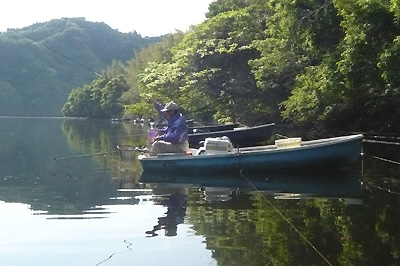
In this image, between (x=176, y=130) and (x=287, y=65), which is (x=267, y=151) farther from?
(x=287, y=65)

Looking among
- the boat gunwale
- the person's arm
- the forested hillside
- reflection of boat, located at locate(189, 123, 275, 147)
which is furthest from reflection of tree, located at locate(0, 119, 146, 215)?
the forested hillside

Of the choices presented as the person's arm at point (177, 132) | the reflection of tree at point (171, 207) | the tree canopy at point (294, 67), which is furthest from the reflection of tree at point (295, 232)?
the tree canopy at point (294, 67)

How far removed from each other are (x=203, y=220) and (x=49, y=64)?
12104cm

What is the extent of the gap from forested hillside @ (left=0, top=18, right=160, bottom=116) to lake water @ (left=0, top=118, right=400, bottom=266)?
101996mm

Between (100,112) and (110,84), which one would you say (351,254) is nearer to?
(110,84)

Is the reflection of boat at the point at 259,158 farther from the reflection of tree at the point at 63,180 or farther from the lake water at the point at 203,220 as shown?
the reflection of tree at the point at 63,180

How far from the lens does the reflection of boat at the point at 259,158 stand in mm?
14461

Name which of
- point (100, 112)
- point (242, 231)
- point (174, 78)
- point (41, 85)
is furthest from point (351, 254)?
point (41, 85)

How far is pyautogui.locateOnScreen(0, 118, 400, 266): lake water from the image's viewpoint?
24.5 feet

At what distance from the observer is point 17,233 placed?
30.2 feet

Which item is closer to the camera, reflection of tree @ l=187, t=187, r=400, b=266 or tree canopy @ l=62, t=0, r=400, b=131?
reflection of tree @ l=187, t=187, r=400, b=266

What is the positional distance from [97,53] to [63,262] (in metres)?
122

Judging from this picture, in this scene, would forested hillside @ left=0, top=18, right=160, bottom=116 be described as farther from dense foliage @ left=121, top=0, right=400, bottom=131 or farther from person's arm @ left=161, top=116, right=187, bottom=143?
person's arm @ left=161, top=116, right=187, bottom=143

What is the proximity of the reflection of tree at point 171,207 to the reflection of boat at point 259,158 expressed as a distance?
4.48 feet
